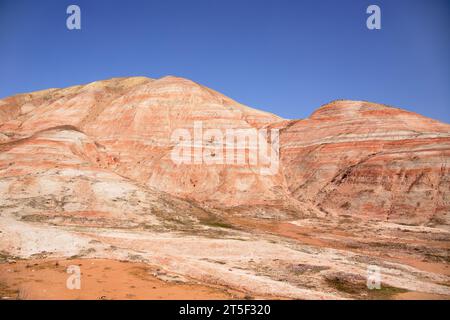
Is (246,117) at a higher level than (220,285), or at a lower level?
higher

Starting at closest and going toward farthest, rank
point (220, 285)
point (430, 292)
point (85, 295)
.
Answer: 1. point (85, 295)
2. point (220, 285)
3. point (430, 292)

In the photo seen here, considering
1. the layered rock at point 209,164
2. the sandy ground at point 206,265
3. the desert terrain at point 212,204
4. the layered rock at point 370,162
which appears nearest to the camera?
the sandy ground at point 206,265

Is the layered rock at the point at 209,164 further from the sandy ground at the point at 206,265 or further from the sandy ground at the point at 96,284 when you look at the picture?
the sandy ground at the point at 96,284

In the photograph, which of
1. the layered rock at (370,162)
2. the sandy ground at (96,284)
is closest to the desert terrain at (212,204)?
the sandy ground at (96,284)

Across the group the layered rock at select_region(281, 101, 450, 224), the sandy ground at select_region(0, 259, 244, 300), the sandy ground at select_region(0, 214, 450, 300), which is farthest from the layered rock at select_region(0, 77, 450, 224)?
the sandy ground at select_region(0, 259, 244, 300)

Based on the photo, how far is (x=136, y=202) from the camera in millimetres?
46281

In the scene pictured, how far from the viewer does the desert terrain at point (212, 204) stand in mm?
22500

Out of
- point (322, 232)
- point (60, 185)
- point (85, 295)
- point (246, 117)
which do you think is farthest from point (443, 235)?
point (246, 117)

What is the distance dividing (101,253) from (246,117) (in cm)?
7083

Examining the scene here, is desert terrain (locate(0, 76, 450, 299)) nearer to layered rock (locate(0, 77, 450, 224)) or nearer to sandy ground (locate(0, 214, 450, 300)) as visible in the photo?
sandy ground (locate(0, 214, 450, 300))

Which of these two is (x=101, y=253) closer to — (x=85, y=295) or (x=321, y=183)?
(x=85, y=295)

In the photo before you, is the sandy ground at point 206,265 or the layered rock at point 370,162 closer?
the sandy ground at point 206,265

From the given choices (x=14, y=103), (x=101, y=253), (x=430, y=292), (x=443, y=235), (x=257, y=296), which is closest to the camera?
(x=257, y=296)

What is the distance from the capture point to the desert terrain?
22.5 meters
